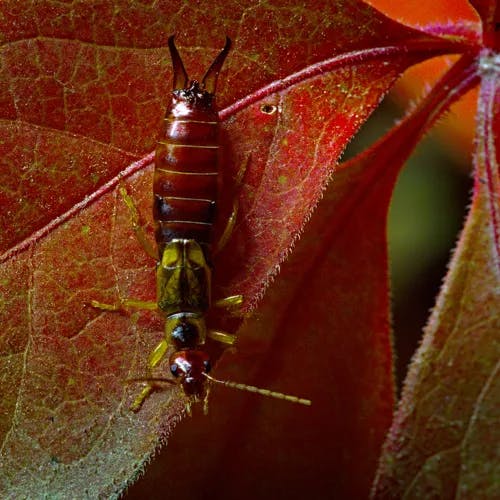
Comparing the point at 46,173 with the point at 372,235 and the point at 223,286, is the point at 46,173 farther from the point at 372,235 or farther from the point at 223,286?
the point at 372,235

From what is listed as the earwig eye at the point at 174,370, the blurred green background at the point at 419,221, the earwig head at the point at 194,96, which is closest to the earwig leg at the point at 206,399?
the earwig eye at the point at 174,370

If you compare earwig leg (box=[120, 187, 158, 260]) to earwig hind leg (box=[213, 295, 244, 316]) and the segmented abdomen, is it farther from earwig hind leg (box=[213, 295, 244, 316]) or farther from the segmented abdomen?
earwig hind leg (box=[213, 295, 244, 316])

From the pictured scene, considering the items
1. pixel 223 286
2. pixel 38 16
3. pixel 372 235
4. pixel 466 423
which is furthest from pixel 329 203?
pixel 38 16

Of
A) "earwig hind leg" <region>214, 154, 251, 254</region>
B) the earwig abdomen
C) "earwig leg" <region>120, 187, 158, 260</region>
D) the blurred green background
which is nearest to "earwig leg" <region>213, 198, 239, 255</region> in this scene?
"earwig hind leg" <region>214, 154, 251, 254</region>

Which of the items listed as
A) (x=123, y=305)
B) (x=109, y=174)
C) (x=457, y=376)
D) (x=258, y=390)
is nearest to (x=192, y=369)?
(x=258, y=390)

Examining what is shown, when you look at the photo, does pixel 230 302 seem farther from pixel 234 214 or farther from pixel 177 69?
pixel 177 69
